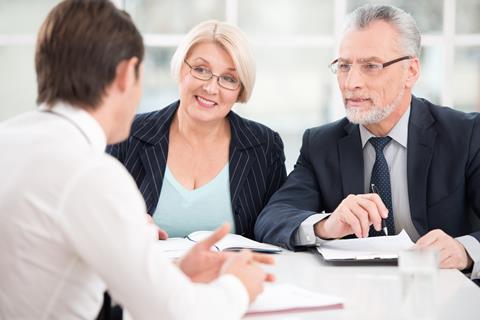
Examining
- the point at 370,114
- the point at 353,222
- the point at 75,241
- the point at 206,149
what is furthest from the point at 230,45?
the point at 75,241

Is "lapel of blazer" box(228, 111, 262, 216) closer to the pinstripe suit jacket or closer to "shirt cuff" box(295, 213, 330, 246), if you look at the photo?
the pinstripe suit jacket

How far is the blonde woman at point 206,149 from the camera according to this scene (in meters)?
2.62

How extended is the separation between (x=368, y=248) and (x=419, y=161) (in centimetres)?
45

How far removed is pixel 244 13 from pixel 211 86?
8.91 ft

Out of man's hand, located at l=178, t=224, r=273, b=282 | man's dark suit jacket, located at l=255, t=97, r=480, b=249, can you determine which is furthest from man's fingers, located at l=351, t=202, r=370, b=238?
man's hand, located at l=178, t=224, r=273, b=282

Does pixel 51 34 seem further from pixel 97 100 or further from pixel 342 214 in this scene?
pixel 342 214

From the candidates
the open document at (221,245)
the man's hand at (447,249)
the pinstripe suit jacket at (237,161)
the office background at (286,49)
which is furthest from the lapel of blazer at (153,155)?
the office background at (286,49)

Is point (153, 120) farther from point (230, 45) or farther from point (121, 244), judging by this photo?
point (121, 244)

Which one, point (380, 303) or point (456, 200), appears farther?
point (456, 200)

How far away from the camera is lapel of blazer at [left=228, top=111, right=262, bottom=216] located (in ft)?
8.71

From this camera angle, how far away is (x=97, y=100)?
1373 millimetres

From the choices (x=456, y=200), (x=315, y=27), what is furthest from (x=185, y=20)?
(x=456, y=200)

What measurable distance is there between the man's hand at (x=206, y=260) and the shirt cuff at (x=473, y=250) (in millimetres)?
727

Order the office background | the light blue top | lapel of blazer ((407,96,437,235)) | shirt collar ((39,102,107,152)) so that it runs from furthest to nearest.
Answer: the office background, the light blue top, lapel of blazer ((407,96,437,235)), shirt collar ((39,102,107,152))
